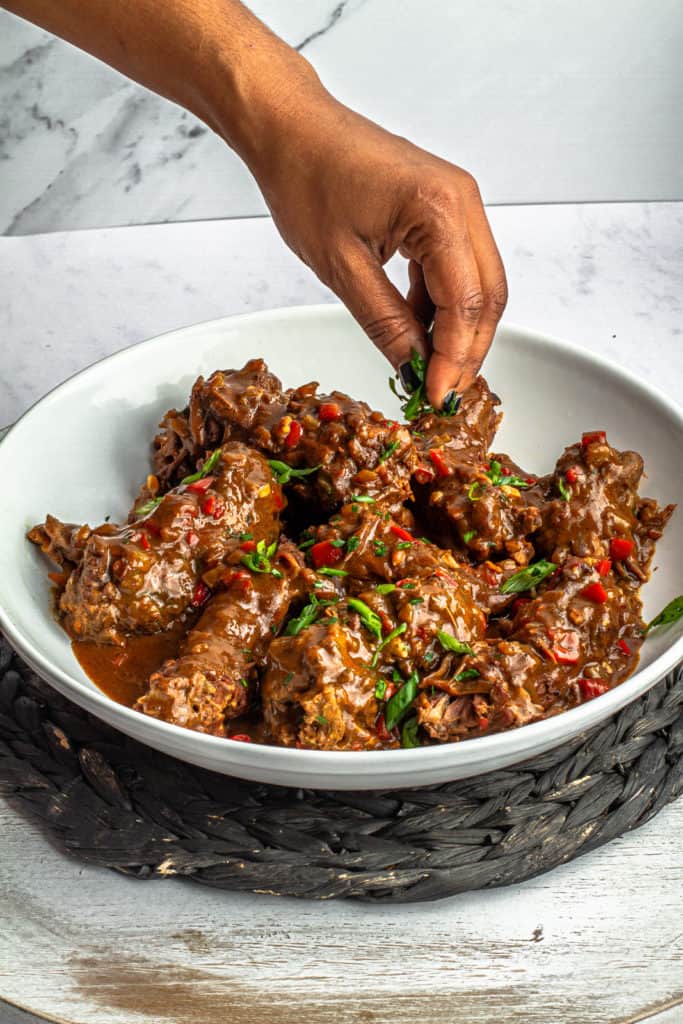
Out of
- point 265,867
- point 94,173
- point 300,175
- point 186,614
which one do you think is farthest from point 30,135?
point 265,867

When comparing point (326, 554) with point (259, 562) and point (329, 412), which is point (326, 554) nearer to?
point (259, 562)

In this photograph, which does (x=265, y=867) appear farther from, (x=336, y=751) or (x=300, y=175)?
(x=300, y=175)

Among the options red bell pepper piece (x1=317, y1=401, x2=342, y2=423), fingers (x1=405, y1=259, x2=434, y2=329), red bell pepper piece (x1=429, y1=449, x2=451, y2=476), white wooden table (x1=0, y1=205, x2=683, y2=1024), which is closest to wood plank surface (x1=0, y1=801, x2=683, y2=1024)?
white wooden table (x1=0, y1=205, x2=683, y2=1024)

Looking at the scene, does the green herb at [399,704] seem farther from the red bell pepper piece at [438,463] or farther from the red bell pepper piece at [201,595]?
the red bell pepper piece at [438,463]

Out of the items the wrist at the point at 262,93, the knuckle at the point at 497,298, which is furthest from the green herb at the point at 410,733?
the wrist at the point at 262,93

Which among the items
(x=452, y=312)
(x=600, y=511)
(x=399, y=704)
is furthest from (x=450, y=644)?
(x=452, y=312)
